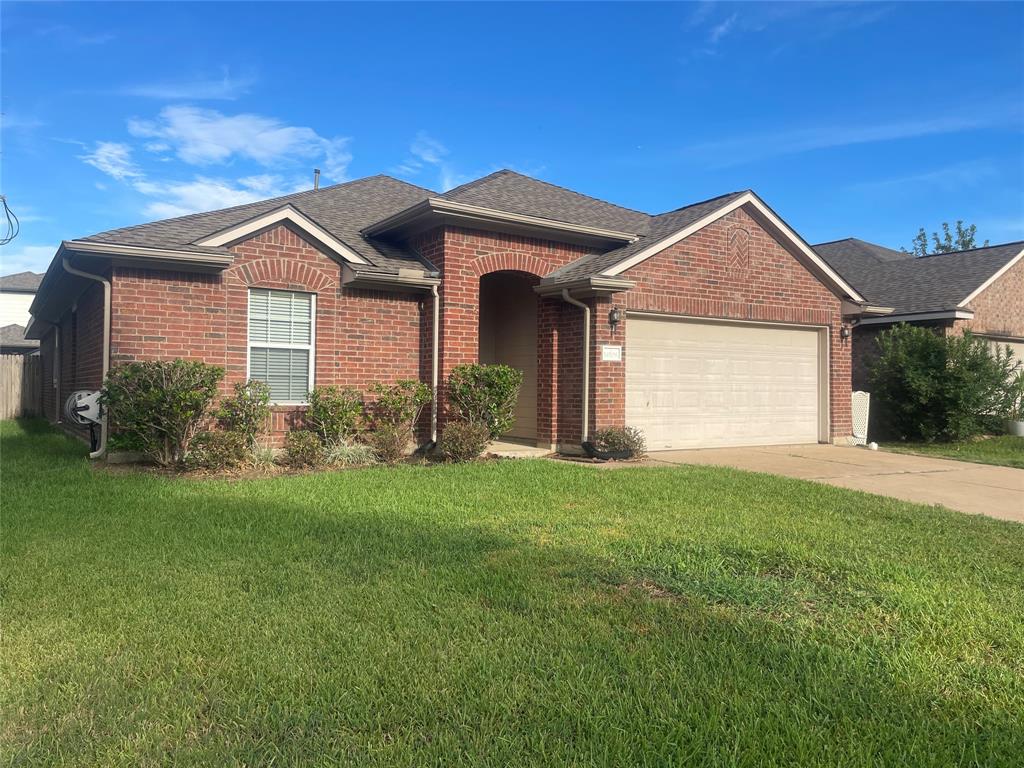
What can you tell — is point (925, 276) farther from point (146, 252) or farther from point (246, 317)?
point (146, 252)

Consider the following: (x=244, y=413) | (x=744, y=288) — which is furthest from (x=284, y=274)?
(x=744, y=288)

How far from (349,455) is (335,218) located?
512 centimetres

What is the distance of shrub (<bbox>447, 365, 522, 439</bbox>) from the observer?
10.8 metres

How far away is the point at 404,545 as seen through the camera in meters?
5.34

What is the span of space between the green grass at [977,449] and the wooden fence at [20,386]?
23.6m

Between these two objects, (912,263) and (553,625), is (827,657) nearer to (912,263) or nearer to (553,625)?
(553,625)

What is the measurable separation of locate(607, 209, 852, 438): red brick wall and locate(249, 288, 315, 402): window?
5148 mm

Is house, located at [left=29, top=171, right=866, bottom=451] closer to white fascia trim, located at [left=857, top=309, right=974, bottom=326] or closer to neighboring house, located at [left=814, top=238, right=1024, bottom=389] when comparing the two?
white fascia trim, located at [left=857, top=309, right=974, bottom=326]

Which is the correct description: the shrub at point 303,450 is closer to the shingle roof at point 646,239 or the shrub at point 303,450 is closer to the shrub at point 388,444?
the shrub at point 388,444

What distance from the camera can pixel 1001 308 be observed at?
1817 centimetres

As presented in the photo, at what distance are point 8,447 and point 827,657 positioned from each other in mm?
12509

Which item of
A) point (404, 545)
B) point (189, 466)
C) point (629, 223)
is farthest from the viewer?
point (629, 223)

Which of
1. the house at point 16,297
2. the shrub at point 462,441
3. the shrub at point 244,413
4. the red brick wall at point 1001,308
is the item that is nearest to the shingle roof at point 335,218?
the shrub at point 244,413

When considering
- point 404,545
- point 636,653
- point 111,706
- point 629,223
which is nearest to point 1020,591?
point 636,653
